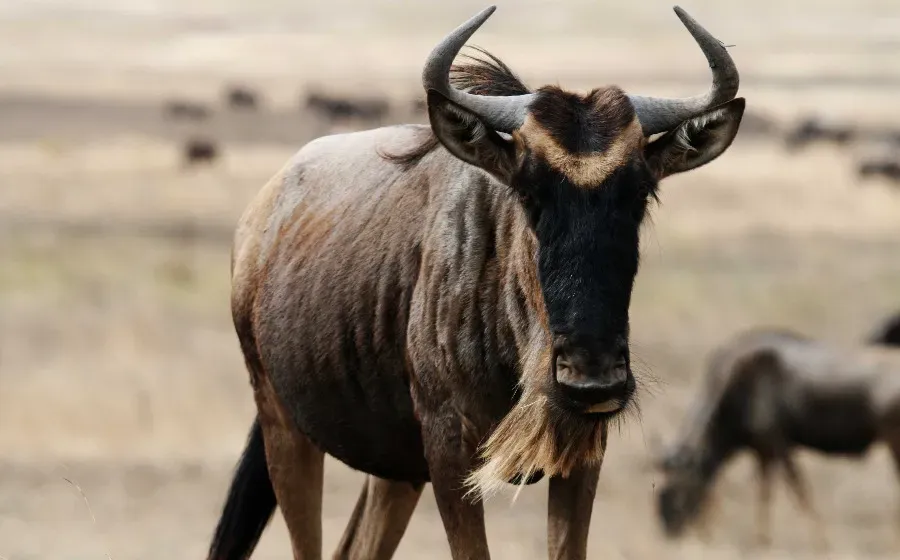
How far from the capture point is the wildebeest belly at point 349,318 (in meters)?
5.49

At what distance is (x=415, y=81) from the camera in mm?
77375

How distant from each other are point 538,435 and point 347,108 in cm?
5289

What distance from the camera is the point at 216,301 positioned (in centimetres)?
2262

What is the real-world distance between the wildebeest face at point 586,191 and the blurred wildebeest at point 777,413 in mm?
12610

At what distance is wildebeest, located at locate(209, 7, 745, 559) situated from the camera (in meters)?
4.69

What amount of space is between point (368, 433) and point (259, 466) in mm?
1281

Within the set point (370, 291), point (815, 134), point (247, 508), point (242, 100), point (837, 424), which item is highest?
point (370, 291)

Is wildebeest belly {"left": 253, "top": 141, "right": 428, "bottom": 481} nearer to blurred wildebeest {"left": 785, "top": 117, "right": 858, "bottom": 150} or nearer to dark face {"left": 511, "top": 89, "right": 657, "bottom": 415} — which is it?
dark face {"left": 511, "top": 89, "right": 657, "bottom": 415}

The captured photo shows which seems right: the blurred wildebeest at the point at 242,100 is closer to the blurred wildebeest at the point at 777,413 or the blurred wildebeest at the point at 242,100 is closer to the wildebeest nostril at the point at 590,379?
the blurred wildebeest at the point at 777,413

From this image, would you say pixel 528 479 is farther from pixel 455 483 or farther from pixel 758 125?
pixel 758 125

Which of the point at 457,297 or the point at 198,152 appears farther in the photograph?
the point at 198,152

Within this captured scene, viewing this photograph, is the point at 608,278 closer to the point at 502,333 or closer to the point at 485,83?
the point at 502,333

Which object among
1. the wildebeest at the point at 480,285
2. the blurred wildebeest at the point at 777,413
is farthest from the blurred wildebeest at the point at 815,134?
the wildebeest at the point at 480,285

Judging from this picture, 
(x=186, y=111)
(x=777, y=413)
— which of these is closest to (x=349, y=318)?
(x=777, y=413)
